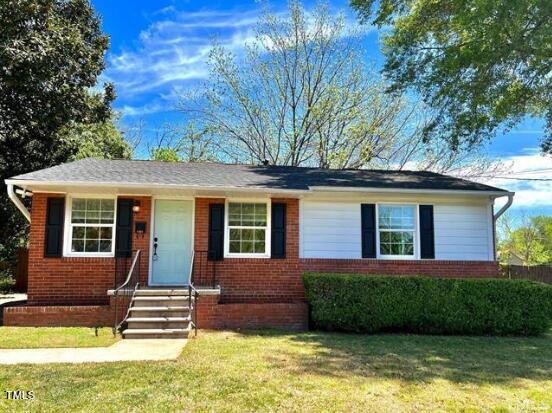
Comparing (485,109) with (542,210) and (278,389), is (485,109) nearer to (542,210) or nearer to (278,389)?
(278,389)

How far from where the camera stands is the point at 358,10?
14.4 meters

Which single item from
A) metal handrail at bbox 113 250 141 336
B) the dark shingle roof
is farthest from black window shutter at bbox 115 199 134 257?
the dark shingle roof

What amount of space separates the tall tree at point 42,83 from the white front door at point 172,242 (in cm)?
588

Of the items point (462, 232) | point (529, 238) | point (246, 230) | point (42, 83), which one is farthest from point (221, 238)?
point (529, 238)

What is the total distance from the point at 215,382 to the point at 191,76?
18.9 m

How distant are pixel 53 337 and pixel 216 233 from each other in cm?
392

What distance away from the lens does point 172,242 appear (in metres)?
9.90

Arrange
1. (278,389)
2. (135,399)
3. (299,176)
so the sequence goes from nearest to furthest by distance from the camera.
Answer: (135,399) → (278,389) → (299,176)

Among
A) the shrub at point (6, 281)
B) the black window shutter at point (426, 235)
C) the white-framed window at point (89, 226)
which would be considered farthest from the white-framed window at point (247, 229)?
the shrub at point (6, 281)

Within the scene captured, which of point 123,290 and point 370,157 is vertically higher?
point 370,157

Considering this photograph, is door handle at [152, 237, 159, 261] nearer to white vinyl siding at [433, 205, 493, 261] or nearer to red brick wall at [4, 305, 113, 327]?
red brick wall at [4, 305, 113, 327]

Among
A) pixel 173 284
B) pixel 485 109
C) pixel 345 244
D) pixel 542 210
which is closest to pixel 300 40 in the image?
pixel 485 109

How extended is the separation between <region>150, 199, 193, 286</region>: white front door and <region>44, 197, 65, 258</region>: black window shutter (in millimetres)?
1990

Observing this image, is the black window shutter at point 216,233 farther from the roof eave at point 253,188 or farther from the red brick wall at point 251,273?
the roof eave at point 253,188
